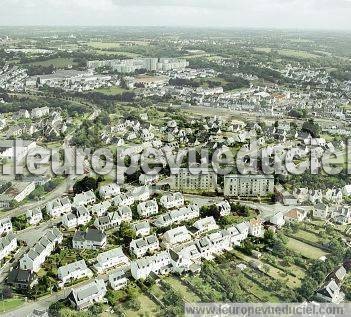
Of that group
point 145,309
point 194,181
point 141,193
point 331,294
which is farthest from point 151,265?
point 194,181

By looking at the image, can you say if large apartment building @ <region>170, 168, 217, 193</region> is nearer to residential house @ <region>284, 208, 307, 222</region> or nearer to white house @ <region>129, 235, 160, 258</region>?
residential house @ <region>284, 208, 307, 222</region>

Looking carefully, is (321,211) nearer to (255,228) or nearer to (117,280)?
(255,228)

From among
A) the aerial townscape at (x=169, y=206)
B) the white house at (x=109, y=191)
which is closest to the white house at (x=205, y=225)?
the aerial townscape at (x=169, y=206)

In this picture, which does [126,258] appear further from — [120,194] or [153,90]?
[153,90]

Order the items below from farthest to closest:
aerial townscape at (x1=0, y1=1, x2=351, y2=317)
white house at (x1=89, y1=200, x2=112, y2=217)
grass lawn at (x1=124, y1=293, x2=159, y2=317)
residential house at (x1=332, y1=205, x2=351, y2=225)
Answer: white house at (x1=89, y1=200, x2=112, y2=217), residential house at (x1=332, y1=205, x2=351, y2=225), aerial townscape at (x1=0, y1=1, x2=351, y2=317), grass lawn at (x1=124, y1=293, x2=159, y2=317)

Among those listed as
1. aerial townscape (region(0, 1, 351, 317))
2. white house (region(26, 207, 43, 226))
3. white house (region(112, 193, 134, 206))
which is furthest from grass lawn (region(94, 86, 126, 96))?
white house (region(26, 207, 43, 226))
